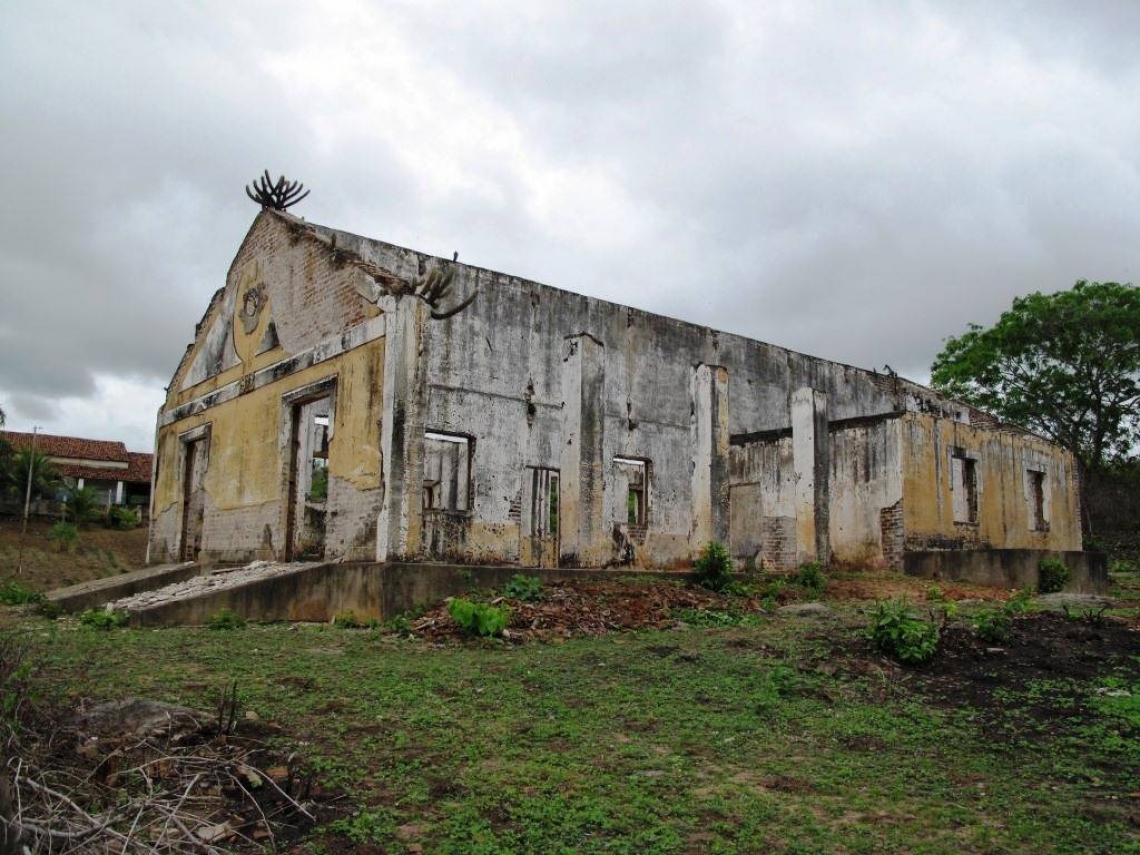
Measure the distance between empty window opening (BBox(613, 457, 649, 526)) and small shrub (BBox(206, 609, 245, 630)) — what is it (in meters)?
7.62

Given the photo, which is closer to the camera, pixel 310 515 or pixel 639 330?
pixel 310 515

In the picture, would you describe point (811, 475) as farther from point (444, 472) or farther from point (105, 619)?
point (105, 619)

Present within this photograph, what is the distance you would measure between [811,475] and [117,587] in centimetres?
1045

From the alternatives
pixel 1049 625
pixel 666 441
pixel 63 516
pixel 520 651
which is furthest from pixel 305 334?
pixel 63 516

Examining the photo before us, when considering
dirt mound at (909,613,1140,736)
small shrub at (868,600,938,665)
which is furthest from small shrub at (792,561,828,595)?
small shrub at (868,600,938,665)

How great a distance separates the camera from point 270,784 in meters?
4.11

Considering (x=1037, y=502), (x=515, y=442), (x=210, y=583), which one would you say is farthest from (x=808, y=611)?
(x=1037, y=502)

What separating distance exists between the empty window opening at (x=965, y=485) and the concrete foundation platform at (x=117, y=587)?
13.4 m

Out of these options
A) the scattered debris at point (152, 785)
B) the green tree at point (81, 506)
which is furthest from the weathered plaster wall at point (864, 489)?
the green tree at point (81, 506)

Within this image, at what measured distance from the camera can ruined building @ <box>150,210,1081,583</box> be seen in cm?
1174

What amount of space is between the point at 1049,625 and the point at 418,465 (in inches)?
263

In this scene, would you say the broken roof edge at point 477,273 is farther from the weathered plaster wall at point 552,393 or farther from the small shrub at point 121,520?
the small shrub at point 121,520

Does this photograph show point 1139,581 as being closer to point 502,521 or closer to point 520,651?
point 502,521

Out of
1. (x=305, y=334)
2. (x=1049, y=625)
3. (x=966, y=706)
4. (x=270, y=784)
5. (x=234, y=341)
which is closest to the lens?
(x=270, y=784)
